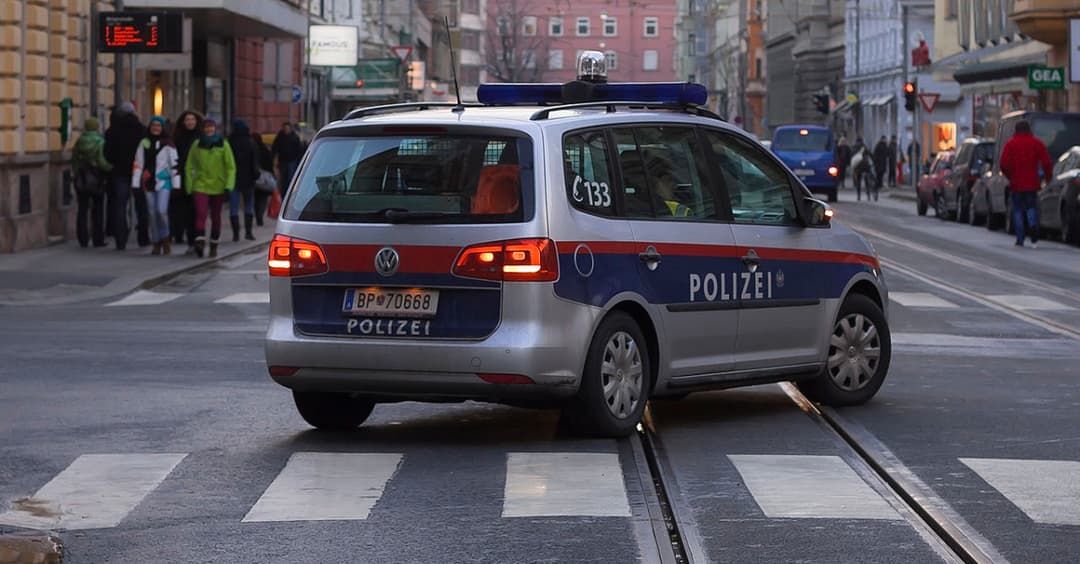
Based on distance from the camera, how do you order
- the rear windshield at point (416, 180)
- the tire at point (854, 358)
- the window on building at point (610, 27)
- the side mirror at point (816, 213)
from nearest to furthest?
1. the rear windshield at point (416, 180)
2. the side mirror at point (816, 213)
3. the tire at point (854, 358)
4. the window on building at point (610, 27)

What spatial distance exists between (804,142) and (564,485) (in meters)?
51.7

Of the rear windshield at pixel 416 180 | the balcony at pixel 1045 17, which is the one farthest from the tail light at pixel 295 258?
the balcony at pixel 1045 17

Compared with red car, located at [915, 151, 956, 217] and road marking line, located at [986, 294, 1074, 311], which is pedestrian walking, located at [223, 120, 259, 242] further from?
red car, located at [915, 151, 956, 217]

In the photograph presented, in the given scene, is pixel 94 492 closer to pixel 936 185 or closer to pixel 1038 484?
pixel 1038 484

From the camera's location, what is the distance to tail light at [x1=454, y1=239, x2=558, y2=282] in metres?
10.1

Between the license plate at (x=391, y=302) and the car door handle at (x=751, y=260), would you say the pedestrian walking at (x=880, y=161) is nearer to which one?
the car door handle at (x=751, y=260)

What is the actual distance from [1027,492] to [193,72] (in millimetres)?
36942

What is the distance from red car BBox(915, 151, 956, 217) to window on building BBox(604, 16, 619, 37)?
459ft

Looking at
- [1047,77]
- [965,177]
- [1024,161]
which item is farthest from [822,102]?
[1024,161]

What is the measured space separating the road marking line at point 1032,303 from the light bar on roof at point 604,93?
8.79m

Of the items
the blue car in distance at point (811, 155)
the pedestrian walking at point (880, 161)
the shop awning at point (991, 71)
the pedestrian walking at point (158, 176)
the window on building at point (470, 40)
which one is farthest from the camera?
the window on building at point (470, 40)

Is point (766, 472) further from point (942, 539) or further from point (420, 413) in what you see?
point (420, 413)

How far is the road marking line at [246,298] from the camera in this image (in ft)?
67.0

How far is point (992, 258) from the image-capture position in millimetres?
29359
